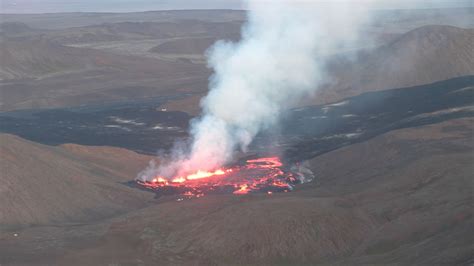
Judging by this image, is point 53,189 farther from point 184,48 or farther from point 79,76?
point 184,48

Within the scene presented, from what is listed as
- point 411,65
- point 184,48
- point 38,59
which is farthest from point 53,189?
point 184,48

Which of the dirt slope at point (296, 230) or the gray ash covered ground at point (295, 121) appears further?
the gray ash covered ground at point (295, 121)

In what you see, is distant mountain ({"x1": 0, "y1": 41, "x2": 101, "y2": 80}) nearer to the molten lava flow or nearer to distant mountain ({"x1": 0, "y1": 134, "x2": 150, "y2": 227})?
distant mountain ({"x1": 0, "y1": 134, "x2": 150, "y2": 227})

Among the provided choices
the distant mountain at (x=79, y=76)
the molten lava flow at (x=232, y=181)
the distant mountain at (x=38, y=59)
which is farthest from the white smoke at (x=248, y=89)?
the distant mountain at (x=38, y=59)

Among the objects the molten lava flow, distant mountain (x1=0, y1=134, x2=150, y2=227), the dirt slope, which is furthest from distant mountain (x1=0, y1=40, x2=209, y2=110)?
the dirt slope

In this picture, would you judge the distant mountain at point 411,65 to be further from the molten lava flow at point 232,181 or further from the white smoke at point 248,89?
the molten lava flow at point 232,181
